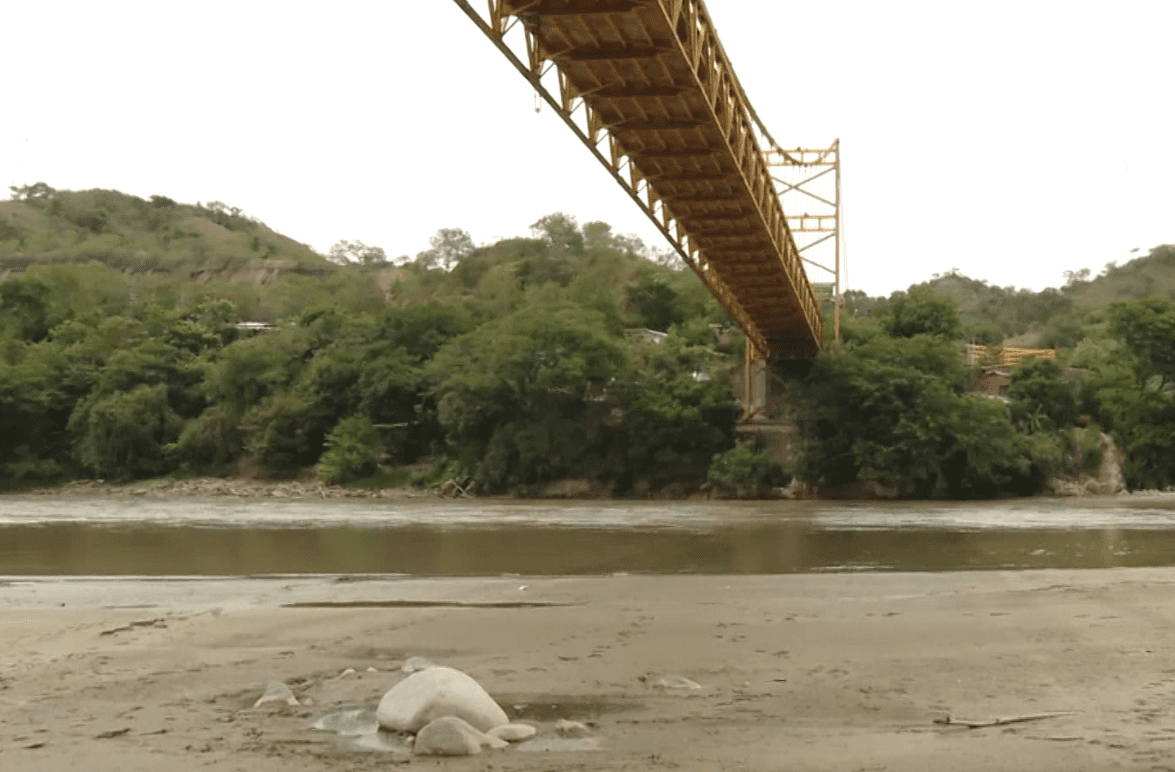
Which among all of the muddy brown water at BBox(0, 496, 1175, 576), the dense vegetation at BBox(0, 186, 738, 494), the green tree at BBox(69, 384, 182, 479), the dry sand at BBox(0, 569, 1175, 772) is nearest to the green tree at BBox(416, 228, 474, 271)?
the dense vegetation at BBox(0, 186, 738, 494)

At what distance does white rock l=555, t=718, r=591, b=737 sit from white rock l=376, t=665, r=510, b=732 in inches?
10.2

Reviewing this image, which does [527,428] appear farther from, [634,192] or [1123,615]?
[1123,615]

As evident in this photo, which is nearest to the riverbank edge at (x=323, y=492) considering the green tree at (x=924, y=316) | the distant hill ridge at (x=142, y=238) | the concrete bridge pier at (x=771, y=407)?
the concrete bridge pier at (x=771, y=407)

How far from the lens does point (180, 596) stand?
11414mm

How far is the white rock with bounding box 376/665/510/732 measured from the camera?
18.0 feet

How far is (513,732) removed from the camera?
17.7ft

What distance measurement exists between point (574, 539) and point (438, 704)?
1469 cm

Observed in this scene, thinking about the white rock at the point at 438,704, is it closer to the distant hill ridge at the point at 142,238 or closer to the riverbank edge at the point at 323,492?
the riverbank edge at the point at 323,492

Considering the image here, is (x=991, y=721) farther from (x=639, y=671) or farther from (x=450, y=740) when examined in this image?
(x=450, y=740)

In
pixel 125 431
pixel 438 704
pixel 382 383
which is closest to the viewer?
pixel 438 704

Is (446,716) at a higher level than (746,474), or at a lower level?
higher

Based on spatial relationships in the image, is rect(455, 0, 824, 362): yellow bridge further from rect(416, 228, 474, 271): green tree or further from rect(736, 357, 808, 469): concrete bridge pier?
rect(416, 228, 474, 271): green tree

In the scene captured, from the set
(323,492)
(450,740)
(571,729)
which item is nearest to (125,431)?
(323,492)

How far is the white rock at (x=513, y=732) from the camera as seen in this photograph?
535cm
